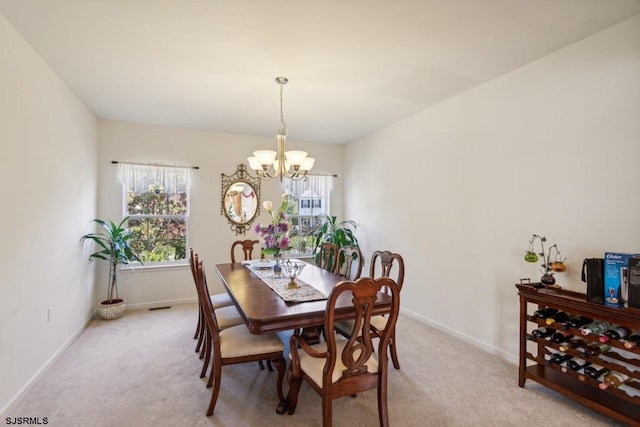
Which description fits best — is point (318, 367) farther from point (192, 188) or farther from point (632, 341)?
point (192, 188)

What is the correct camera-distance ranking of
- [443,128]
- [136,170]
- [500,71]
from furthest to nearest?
[136,170]
[443,128]
[500,71]

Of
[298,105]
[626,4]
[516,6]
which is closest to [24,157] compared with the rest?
[298,105]

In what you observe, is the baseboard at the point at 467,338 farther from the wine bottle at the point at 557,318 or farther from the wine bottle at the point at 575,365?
the wine bottle at the point at 557,318

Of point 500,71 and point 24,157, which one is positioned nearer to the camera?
point 24,157

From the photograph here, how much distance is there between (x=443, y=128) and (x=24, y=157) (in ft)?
13.0

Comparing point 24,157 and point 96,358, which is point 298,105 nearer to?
point 24,157

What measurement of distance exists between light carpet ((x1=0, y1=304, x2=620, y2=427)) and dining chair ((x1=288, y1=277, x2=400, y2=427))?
0.37 m

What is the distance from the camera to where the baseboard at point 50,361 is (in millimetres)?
2139

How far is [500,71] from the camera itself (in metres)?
2.89

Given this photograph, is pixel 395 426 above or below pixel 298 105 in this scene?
below

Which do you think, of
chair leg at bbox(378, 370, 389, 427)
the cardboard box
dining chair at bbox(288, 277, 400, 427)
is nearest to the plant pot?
dining chair at bbox(288, 277, 400, 427)

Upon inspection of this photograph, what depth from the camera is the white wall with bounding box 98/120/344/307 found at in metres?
4.34

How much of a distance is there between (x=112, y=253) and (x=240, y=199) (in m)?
1.89

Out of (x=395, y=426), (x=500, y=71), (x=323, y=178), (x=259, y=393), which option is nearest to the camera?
(x=395, y=426)
